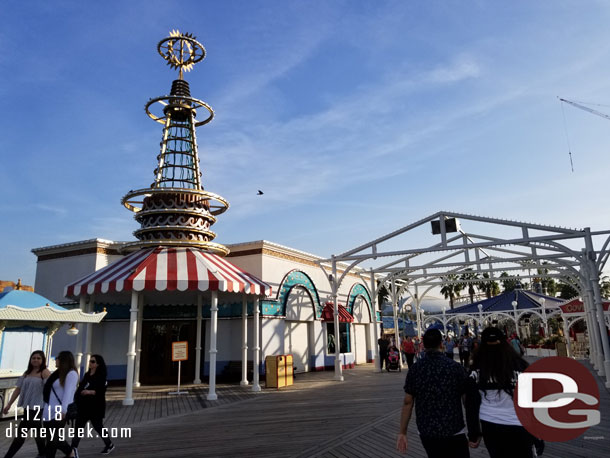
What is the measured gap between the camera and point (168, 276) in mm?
11203

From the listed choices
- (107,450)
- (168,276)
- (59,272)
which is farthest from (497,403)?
(59,272)

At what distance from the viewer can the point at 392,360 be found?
17.7 m

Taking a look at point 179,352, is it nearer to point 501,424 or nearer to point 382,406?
point 382,406

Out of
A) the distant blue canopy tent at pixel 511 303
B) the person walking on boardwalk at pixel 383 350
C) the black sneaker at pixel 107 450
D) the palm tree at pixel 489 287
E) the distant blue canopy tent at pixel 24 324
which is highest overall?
the palm tree at pixel 489 287

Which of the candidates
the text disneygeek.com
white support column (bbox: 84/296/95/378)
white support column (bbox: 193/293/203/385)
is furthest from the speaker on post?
white support column (bbox: 84/296/95/378)

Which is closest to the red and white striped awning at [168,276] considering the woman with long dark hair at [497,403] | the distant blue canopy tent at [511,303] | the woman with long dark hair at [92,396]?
the woman with long dark hair at [92,396]

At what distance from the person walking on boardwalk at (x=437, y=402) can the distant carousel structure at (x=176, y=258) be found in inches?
331

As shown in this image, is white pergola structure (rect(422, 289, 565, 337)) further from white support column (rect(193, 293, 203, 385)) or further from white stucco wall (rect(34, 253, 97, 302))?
white stucco wall (rect(34, 253, 97, 302))

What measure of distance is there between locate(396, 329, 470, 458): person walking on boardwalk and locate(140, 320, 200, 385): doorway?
13.4 metres

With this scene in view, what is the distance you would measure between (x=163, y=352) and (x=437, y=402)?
13.8 metres

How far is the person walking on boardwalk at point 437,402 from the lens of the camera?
3.16 m

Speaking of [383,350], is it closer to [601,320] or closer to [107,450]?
[601,320]

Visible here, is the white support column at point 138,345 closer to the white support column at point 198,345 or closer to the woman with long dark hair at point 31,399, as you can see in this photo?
the white support column at point 198,345

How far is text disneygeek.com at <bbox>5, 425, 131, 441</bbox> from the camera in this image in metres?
5.03
